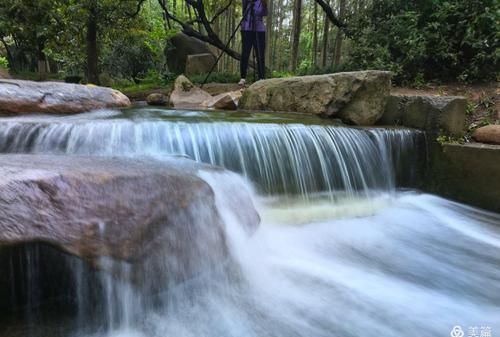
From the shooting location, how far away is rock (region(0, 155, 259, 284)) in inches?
76.6

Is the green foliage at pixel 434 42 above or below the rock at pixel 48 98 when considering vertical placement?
above

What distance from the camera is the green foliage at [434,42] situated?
6086 millimetres

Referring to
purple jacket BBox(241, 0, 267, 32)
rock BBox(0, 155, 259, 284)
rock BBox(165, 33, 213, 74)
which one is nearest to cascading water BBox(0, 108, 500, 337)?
rock BBox(0, 155, 259, 284)

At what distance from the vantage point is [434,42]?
6.68 metres

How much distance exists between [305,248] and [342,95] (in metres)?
2.89

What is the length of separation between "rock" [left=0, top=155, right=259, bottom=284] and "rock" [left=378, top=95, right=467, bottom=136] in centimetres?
376

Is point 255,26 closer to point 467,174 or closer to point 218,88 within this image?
point 218,88

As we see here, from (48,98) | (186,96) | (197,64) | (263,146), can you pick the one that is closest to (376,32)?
(186,96)

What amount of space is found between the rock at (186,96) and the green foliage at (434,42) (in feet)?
10.5

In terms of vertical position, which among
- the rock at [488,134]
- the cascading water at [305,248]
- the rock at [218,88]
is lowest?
the cascading water at [305,248]

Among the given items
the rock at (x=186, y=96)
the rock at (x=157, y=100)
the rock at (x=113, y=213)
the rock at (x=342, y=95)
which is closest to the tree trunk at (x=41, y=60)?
the rock at (x=157, y=100)

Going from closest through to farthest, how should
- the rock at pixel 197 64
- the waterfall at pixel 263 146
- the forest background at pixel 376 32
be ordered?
the waterfall at pixel 263 146 < the forest background at pixel 376 32 < the rock at pixel 197 64

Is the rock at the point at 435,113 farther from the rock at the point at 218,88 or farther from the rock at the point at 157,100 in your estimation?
the rock at the point at 157,100

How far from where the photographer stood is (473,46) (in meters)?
6.13
